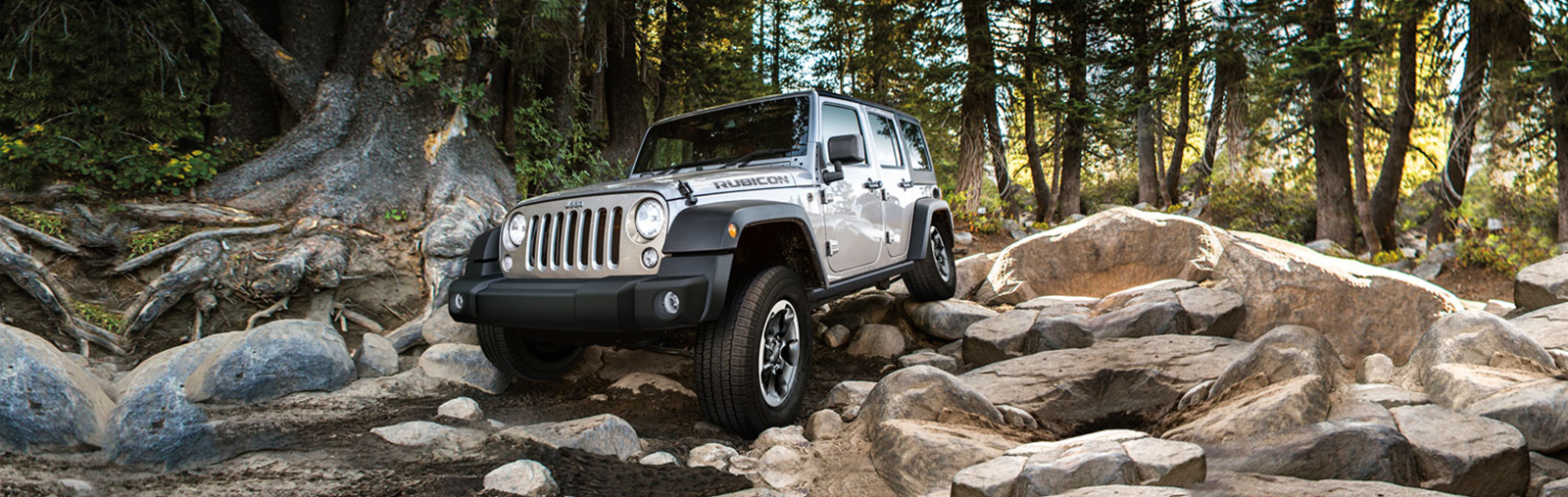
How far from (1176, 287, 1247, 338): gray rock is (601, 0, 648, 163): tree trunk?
784 cm

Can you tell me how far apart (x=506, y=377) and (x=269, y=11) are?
612 centimetres

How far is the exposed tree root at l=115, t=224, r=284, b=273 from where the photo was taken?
5707 millimetres

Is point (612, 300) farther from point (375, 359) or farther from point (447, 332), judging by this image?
point (447, 332)

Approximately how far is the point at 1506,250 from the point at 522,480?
40.1 feet

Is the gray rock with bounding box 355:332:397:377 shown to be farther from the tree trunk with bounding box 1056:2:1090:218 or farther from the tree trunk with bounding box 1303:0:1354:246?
the tree trunk with bounding box 1303:0:1354:246

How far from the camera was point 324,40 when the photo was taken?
7.89m

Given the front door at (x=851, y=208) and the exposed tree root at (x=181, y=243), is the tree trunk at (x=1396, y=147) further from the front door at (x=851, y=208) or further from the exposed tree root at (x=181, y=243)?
the exposed tree root at (x=181, y=243)

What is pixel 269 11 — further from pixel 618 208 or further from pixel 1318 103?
pixel 1318 103

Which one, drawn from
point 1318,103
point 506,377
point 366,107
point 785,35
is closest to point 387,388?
point 506,377

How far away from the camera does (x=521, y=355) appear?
15.2 feet

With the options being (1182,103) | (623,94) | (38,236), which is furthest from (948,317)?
(1182,103)

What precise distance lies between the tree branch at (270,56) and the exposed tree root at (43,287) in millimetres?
2422

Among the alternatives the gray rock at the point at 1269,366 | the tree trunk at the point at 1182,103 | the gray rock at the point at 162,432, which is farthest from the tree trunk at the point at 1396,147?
the gray rock at the point at 162,432

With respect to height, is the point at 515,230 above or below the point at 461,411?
above
